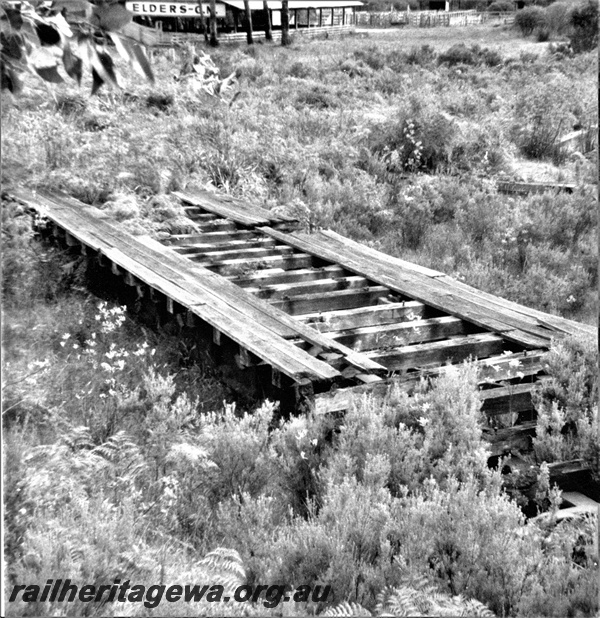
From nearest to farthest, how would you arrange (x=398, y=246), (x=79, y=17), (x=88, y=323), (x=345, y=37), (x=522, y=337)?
(x=79, y=17) → (x=522, y=337) → (x=88, y=323) → (x=398, y=246) → (x=345, y=37)

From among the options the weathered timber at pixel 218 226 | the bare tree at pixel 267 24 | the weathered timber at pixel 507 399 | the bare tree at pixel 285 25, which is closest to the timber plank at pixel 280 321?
the weathered timber at pixel 507 399

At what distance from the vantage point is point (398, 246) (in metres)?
11.2

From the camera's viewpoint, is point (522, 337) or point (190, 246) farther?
point (190, 246)

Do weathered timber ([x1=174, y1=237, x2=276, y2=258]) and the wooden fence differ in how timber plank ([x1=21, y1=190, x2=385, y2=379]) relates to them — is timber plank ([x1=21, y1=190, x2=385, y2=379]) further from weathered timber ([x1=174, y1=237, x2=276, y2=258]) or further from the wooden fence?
the wooden fence

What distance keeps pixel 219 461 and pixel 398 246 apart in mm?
6992

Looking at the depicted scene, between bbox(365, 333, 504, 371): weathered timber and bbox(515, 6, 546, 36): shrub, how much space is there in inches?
1174

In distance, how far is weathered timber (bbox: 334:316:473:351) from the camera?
6688mm

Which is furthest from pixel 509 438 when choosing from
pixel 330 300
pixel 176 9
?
pixel 176 9

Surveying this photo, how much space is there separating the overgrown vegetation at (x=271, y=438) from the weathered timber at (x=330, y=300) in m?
1.09

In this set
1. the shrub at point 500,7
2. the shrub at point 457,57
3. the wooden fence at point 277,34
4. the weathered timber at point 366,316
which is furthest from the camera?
the shrub at point 500,7

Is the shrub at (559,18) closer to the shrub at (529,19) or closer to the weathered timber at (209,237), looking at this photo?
the shrub at (529,19)

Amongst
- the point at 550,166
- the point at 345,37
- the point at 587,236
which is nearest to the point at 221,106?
the point at 550,166

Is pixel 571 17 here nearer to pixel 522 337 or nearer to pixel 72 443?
pixel 522 337

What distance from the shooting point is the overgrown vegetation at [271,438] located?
3562mm
